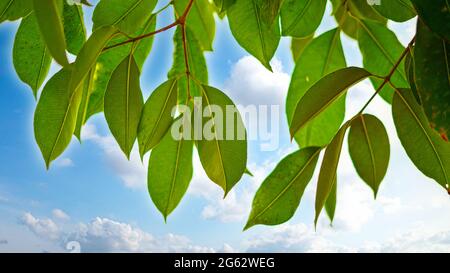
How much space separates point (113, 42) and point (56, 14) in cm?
25

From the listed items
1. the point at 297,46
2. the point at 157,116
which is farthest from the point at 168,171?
the point at 297,46

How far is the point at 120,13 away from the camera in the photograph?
1.99 feet

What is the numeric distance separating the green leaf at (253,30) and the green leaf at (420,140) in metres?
0.17

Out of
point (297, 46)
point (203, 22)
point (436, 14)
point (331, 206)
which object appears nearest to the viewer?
point (436, 14)

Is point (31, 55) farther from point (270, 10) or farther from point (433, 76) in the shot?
point (433, 76)

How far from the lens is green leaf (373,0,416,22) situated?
1.87 ft

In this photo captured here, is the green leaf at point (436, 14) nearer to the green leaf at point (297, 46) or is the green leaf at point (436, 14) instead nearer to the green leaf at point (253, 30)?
the green leaf at point (253, 30)

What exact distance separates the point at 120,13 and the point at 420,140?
396 millimetres

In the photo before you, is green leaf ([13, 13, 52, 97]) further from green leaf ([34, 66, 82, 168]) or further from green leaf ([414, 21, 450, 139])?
green leaf ([414, 21, 450, 139])

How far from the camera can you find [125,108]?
1.88ft

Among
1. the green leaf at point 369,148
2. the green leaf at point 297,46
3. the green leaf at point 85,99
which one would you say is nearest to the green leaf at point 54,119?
the green leaf at point 85,99

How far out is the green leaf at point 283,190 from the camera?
2.04 ft

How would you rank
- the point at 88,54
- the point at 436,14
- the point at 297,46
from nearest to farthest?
the point at 436,14
the point at 88,54
the point at 297,46
